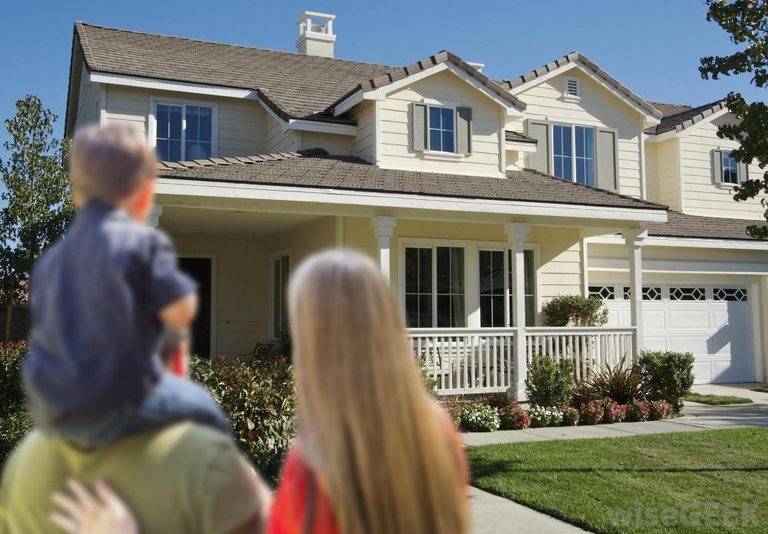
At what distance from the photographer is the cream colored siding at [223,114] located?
13547mm

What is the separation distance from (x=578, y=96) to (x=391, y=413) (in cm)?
1592

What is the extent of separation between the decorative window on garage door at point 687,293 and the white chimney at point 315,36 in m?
9.90

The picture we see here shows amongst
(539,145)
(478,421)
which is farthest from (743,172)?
(478,421)

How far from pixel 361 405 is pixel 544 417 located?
32.6 feet

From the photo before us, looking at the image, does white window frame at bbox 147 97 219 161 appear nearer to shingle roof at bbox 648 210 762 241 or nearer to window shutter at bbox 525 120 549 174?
window shutter at bbox 525 120 549 174

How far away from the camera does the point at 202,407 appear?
1.49 metres

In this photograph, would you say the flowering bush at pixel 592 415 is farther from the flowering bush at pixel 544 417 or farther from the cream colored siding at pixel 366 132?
the cream colored siding at pixel 366 132

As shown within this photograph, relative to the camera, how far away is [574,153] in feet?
53.3

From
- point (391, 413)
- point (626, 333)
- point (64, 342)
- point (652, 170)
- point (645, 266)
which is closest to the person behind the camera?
point (64, 342)

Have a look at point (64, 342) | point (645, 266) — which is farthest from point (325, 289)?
point (645, 266)

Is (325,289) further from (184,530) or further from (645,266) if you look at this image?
(645,266)

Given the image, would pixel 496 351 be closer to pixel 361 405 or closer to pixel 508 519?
pixel 508 519

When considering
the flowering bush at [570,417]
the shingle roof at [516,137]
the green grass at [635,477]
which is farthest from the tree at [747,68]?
the shingle roof at [516,137]

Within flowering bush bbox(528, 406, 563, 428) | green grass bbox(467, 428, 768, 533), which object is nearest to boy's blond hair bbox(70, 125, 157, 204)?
green grass bbox(467, 428, 768, 533)
